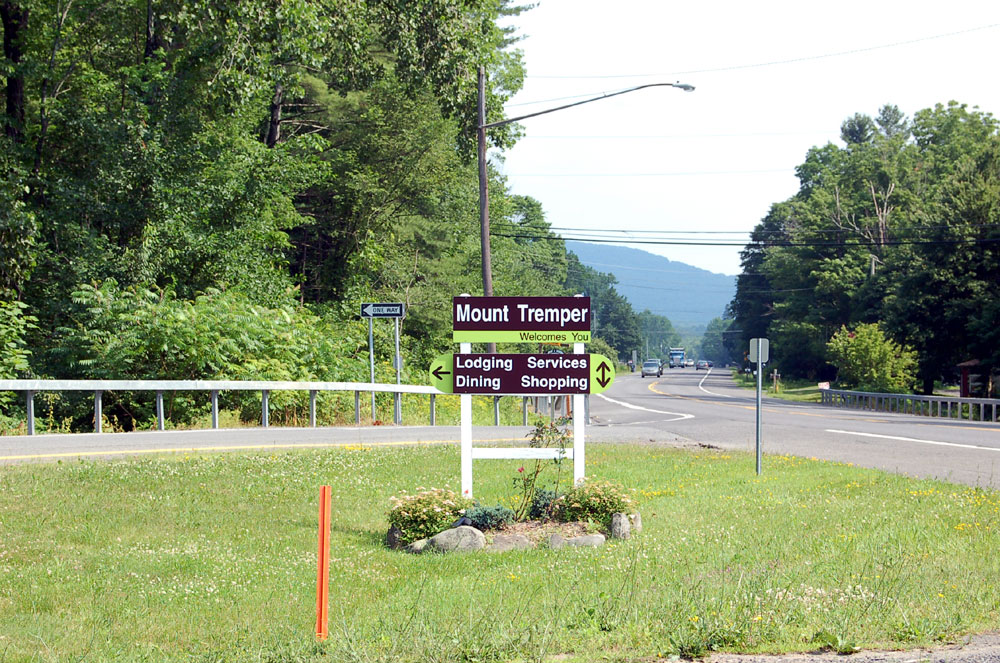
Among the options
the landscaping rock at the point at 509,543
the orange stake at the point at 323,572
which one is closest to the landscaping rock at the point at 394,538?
the landscaping rock at the point at 509,543

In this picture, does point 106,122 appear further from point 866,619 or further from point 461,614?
point 866,619

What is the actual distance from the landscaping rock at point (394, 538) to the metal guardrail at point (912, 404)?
3192 cm

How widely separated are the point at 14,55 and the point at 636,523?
21851mm

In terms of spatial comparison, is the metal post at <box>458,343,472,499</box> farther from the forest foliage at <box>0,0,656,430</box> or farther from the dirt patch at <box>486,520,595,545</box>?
the forest foliage at <box>0,0,656,430</box>

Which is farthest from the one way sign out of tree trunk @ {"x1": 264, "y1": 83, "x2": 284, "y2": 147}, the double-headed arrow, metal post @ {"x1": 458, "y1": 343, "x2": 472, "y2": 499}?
tree trunk @ {"x1": 264, "y1": 83, "x2": 284, "y2": 147}

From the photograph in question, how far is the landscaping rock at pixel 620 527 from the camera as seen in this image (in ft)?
33.7

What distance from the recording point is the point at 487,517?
413 inches

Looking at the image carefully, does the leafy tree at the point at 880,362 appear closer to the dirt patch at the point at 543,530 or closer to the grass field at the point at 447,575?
the grass field at the point at 447,575

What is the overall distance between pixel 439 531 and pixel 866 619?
4.62 m

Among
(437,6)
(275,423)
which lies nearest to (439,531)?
(275,423)

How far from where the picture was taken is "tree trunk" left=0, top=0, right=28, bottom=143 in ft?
79.8

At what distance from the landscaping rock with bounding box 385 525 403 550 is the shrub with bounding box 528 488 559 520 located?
1.67m

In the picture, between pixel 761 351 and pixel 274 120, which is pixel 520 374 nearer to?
pixel 761 351

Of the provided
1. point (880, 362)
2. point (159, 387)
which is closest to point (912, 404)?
point (880, 362)
